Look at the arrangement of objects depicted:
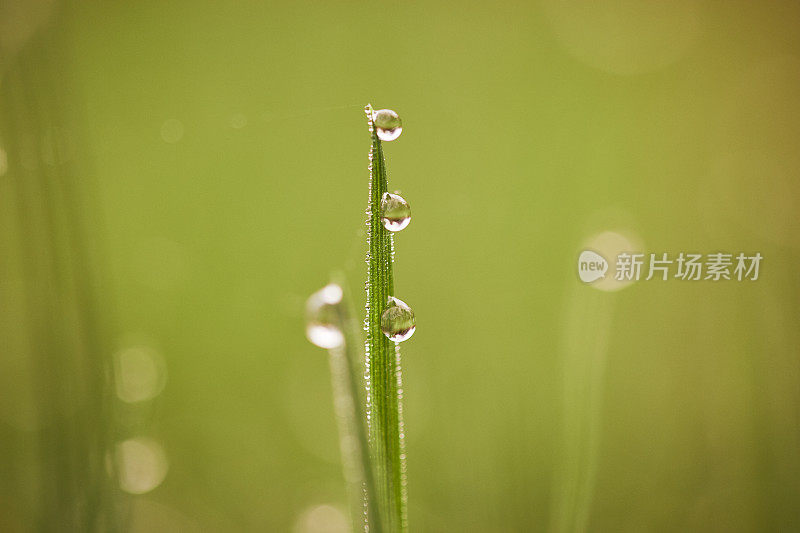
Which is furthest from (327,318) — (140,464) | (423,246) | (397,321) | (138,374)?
(423,246)

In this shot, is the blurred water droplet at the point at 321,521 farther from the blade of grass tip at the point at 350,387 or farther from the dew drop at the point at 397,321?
the dew drop at the point at 397,321

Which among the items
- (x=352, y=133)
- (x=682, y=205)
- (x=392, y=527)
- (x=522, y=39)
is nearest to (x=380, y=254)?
(x=392, y=527)

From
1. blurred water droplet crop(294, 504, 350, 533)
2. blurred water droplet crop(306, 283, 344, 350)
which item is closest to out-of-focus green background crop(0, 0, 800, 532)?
blurred water droplet crop(294, 504, 350, 533)

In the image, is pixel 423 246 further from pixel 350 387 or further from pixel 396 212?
pixel 350 387

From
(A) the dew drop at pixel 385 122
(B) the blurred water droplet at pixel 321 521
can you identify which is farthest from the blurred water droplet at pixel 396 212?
(B) the blurred water droplet at pixel 321 521

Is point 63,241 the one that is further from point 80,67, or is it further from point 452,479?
point 80,67

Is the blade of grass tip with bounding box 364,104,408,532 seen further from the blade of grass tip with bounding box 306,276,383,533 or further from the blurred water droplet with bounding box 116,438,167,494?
the blurred water droplet with bounding box 116,438,167,494
